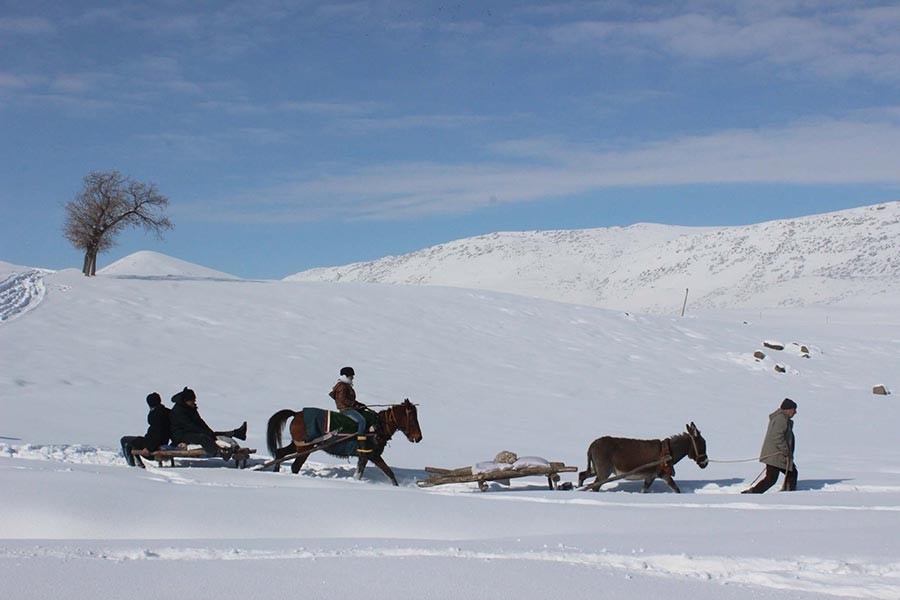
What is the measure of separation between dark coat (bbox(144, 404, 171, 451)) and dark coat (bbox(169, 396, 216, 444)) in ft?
0.35

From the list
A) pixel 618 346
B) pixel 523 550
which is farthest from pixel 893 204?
pixel 523 550

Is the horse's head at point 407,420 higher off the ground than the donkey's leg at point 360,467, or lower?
higher

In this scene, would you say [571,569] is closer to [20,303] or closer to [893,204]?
[20,303]

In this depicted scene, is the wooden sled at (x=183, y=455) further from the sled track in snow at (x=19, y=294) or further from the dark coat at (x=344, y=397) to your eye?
the sled track in snow at (x=19, y=294)

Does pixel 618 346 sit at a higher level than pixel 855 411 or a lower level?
higher

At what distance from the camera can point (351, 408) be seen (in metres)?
13.0

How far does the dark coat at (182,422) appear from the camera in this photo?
12.7 metres

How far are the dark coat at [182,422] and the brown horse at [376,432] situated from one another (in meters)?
0.93

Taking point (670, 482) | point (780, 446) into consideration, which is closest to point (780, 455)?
point (780, 446)

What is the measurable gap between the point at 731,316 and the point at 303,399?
43074mm

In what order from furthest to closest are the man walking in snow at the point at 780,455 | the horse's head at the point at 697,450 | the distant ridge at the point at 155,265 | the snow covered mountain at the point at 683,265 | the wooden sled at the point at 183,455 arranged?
the distant ridge at the point at 155,265 < the snow covered mountain at the point at 683,265 < the man walking in snow at the point at 780,455 < the horse's head at the point at 697,450 < the wooden sled at the point at 183,455

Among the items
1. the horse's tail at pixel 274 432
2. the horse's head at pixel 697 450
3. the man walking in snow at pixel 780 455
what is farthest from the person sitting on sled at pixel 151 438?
the man walking in snow at pixel 780 455

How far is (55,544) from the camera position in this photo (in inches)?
287

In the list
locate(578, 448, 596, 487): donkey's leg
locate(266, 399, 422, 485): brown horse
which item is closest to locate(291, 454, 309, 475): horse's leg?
locate(266, 399, 422, 485): brown horse
